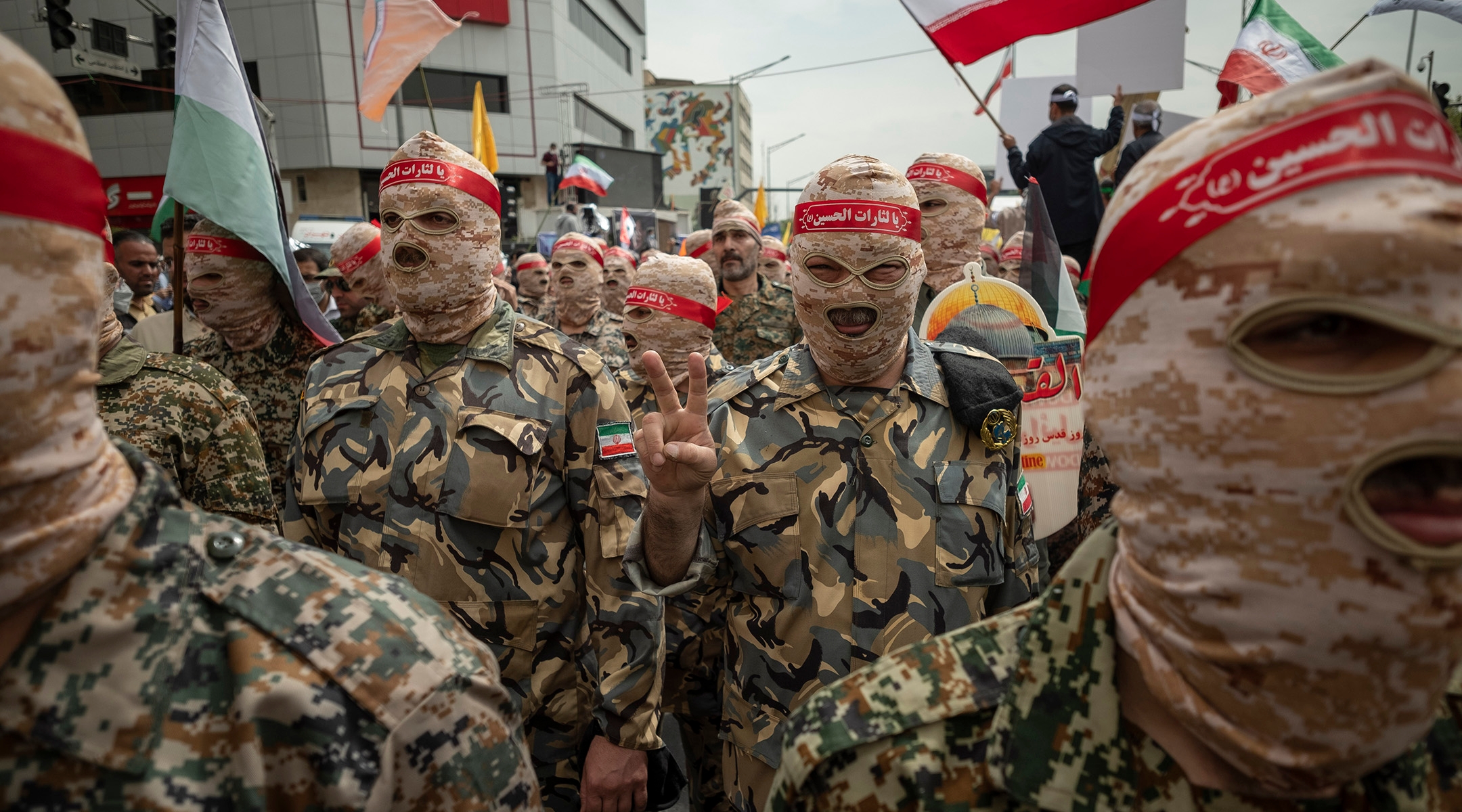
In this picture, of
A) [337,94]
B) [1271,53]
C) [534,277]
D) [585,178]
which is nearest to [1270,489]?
[1271,53]

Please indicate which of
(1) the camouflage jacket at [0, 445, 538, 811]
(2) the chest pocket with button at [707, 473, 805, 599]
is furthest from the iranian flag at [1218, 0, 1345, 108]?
(1) the camouflage jacket at [0, 445, 538, 811]

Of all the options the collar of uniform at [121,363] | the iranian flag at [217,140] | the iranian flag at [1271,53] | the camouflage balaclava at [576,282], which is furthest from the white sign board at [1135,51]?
the collar of uniform at [121,363]

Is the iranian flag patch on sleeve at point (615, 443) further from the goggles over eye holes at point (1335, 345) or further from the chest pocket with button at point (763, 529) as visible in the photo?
the goggles over eye holes at point (1335, 345)

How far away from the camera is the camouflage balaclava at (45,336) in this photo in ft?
3.22

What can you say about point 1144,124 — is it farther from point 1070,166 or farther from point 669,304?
point 669,304

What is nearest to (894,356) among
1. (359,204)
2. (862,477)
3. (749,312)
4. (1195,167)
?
(862,477)

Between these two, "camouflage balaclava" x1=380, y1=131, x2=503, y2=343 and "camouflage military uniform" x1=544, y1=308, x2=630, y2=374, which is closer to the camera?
"camouflage balaclava" x1=380, y1=131, x2=503, y2=343

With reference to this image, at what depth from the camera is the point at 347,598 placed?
130cm

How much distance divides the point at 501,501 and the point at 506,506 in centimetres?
2

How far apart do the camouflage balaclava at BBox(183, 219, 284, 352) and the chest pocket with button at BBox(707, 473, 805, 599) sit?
119 inches

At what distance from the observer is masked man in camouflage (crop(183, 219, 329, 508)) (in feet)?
13.8

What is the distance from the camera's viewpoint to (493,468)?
2.83m

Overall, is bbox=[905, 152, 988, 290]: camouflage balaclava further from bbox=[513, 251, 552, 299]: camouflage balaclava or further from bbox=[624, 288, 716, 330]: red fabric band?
bbox=[513, 251, 552, 299]: camouflage balaclava

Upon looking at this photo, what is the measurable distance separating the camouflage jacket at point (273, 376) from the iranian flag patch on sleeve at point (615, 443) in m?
2.33
